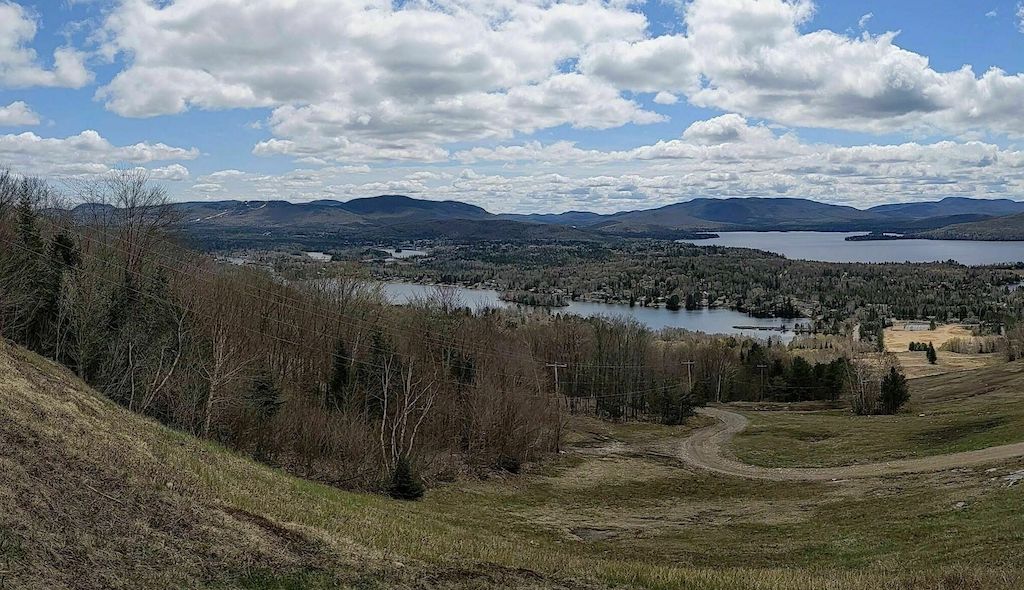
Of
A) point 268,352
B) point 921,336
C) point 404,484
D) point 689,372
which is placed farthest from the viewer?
point 921,336

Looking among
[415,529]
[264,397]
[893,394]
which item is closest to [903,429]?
[893,394]

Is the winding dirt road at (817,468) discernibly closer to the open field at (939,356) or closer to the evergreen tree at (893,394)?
the evergreen tree at (893,394)

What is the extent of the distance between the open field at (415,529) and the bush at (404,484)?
40.2 inches

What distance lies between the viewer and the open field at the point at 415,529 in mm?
11680

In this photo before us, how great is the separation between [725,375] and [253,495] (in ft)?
280

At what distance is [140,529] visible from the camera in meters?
12.4

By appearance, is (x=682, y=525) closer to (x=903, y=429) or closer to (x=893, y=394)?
(x=903, y=429)

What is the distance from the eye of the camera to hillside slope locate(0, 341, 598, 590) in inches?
420

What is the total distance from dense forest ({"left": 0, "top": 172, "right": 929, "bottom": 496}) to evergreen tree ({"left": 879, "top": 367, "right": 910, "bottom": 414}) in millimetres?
35300

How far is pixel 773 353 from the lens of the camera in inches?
4158

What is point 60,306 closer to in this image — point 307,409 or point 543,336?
point 307,409

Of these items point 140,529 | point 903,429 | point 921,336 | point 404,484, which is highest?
point 140,529

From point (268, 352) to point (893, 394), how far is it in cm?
5999

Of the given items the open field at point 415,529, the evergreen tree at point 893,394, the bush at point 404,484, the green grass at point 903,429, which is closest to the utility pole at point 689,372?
the green grass at point 903,429
